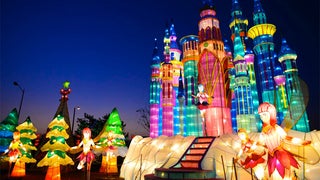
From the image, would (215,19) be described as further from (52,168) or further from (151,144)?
(52,168)

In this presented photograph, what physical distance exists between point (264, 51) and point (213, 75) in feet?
19.5

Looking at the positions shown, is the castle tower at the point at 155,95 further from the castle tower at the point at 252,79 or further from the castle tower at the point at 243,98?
the castle tower at the point at 252,79

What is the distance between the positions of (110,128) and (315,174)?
14.3 meters

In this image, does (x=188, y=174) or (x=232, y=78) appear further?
(x=232, y=78)

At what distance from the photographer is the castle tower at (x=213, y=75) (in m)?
18.0

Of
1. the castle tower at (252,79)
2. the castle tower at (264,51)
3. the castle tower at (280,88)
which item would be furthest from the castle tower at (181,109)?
the castle tower at (280,88)

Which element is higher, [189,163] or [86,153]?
[86,153]

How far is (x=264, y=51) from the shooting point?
67.6 ft

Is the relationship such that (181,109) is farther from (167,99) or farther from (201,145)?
(201,145)

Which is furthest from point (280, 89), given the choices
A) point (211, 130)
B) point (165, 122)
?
point (165, 122)

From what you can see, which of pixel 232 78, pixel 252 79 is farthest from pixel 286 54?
pixel 232 78

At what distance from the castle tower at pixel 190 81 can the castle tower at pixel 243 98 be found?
156 inches

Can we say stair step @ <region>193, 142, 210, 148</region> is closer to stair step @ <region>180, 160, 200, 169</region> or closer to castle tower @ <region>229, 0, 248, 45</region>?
stair step @ <region>180, 160, 200, 169</region>

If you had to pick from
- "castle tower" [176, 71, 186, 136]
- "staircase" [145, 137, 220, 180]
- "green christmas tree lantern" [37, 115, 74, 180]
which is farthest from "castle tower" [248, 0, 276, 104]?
"green christmas tree lantern" [37, 115, 74, 180]
